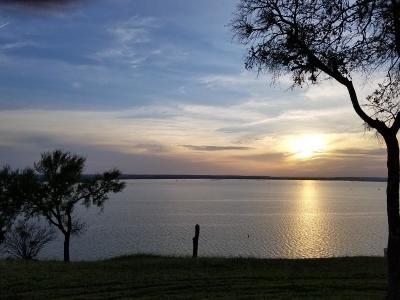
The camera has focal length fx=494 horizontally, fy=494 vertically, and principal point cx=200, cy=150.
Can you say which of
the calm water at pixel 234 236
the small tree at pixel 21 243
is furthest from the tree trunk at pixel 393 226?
the small tree at pixel 21 243

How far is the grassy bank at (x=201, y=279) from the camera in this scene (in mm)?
16047

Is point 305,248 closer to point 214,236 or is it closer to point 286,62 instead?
point 214,236

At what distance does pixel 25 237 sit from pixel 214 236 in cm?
3031

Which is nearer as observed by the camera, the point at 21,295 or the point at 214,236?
the point at 21,295

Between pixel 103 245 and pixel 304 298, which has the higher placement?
pixel 304 298

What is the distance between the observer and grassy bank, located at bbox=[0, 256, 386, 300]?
52.6 ft

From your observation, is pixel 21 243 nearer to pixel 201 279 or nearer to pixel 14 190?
pixel 14 190

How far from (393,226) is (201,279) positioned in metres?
8.35

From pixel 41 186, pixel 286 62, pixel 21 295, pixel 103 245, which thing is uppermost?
pixel 286 62

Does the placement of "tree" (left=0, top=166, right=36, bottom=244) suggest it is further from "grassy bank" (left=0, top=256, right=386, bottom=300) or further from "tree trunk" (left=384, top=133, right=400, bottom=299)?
"tree trunk" (left=384, top=133, right=400, bottom=299)

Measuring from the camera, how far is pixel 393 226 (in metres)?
13.0

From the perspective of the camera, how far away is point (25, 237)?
59.6 m

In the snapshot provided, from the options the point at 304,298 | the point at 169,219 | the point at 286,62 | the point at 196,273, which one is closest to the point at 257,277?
the point at 196,273

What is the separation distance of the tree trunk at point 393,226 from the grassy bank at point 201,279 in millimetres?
2304
